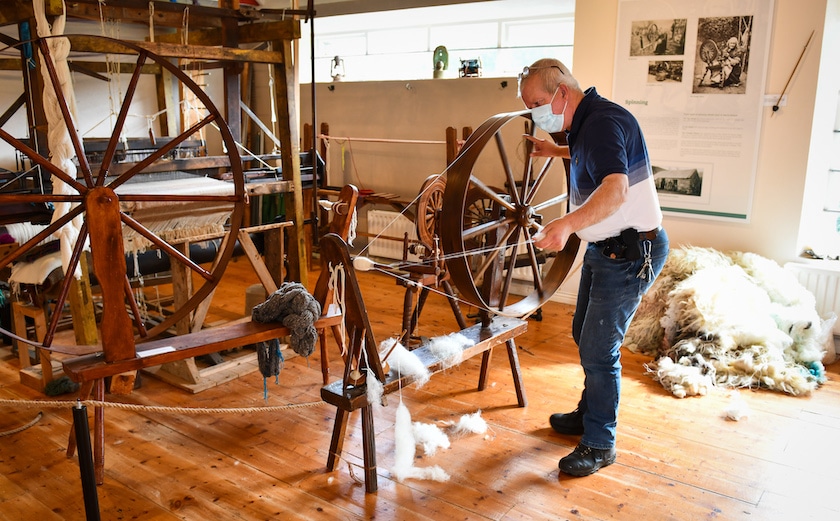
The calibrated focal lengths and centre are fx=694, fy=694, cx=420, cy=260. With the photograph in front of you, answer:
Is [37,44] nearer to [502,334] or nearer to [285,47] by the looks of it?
[285,47]

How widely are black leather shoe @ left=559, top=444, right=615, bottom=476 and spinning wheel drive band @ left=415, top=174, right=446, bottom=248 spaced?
1.26 meters

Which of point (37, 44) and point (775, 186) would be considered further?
point (775, 186)

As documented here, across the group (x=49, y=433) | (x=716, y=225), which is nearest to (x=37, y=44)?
(x=49, y=433)

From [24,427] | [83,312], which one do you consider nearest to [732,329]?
[83,312]

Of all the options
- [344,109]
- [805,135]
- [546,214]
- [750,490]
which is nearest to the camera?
[750,490]

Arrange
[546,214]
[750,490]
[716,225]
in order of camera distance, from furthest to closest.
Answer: [546,214]
[716,225]
[750,490]

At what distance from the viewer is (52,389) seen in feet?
10.4

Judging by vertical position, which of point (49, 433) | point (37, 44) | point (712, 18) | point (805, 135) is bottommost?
point (49, 433)

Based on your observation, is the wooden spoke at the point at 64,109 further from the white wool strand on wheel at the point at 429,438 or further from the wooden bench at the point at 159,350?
the white wool strand on wheel at the point at 429,438

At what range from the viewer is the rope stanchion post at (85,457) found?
1708mm

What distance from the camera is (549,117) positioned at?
237 centimetres

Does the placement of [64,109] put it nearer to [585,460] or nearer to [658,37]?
[585,460]

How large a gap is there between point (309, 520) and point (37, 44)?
6.18 feet

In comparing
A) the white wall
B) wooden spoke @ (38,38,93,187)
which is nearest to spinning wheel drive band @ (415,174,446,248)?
wooden spoke @ (38,38,93,187)
